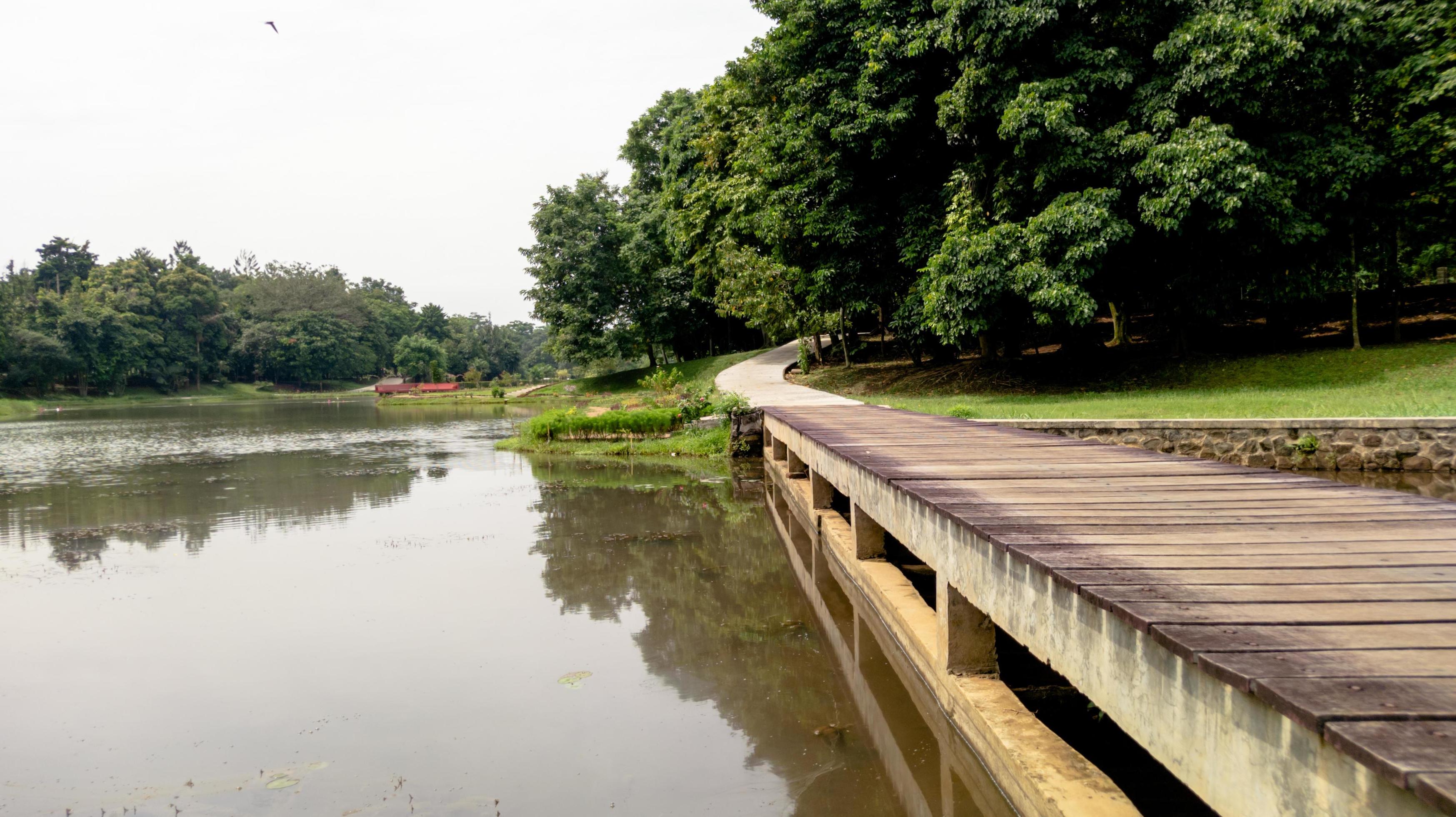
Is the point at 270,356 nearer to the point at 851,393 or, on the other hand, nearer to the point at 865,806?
the point at 851,393

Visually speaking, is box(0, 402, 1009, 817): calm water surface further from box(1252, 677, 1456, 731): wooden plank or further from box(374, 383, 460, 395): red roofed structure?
box(374, 383, 460, 395): red roofed structure

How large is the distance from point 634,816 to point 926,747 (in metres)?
1.33

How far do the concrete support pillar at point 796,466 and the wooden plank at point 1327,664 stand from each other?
8.45m

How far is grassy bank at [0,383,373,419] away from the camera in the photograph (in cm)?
4659

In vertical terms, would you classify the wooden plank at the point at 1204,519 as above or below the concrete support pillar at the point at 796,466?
above

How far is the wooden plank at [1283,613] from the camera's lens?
201 cm

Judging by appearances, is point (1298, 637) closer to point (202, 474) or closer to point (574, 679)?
point (574, 679)

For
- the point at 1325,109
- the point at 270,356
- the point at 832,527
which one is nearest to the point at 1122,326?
the point at 1325,109

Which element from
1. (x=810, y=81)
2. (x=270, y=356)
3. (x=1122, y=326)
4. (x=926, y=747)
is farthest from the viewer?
(x=270, y=356)

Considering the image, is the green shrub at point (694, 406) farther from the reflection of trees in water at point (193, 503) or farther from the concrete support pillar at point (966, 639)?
the concrete support pillar at point (966, 639)

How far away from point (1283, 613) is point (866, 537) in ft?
13.6

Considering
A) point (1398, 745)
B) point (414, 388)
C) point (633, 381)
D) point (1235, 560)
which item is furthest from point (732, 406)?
point (414, 388)

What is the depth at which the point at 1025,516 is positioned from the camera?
3.44 meters

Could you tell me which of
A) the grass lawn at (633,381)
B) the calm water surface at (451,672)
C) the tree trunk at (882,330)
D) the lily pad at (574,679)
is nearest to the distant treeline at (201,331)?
the grass lawn at (633,381)
